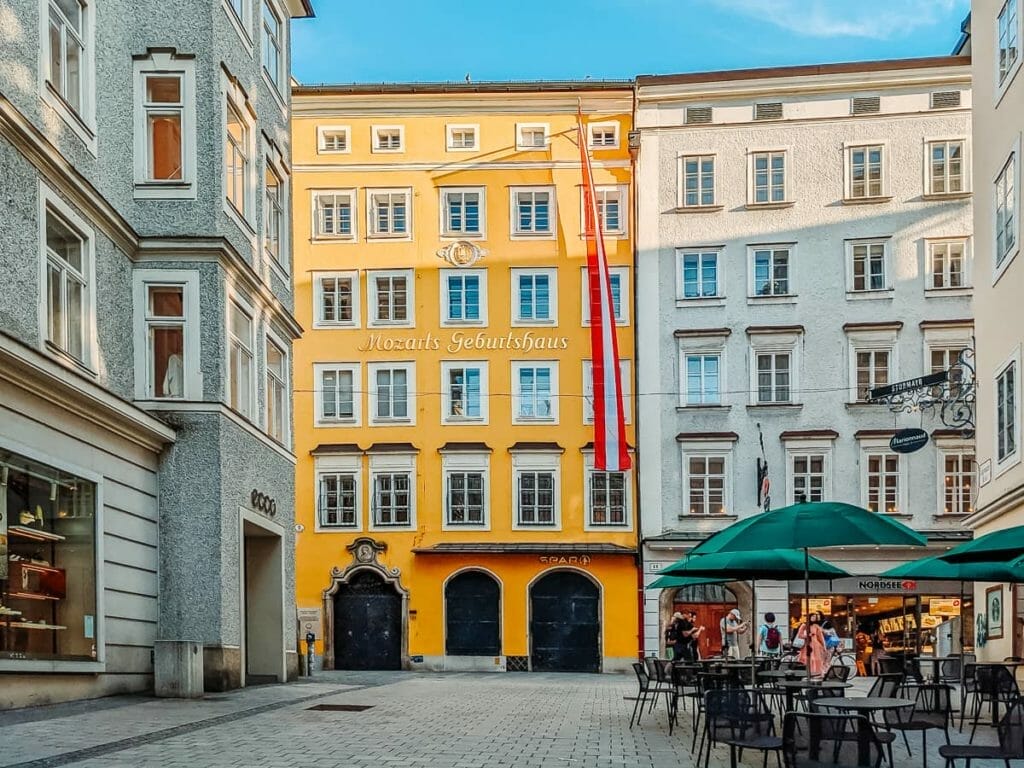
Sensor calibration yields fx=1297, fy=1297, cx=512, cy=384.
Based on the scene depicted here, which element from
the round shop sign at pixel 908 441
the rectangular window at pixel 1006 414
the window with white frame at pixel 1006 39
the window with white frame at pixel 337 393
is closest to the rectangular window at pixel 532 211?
the window with white frame at pixel 337 393

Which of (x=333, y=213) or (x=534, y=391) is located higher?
(x=333, y=213)

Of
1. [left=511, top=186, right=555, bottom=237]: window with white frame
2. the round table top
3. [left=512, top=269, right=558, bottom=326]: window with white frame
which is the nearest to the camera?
the round table top

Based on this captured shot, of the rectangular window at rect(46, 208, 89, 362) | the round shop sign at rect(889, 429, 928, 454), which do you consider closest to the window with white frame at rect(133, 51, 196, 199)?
the rectangular window at rect(46, 208, 89, 362)

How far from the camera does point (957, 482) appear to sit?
3847 centimetres

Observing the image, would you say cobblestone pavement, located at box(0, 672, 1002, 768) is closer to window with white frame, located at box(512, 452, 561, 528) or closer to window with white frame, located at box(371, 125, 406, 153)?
window with white frame, located at box(512, 452, 561, 528)

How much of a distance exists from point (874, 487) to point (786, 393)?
12.5 ft

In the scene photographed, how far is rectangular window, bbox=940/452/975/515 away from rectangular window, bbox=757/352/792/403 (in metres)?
5.03

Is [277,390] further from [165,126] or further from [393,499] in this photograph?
[393,499]

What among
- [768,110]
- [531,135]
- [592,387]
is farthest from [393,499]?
[768,110]

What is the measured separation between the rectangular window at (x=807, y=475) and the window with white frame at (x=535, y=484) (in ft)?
23.6

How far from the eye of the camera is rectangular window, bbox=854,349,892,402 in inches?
1538

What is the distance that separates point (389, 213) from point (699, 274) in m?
10.1

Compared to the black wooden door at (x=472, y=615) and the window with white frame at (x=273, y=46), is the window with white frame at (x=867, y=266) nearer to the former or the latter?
the black wooden door at (x=472, y=615)

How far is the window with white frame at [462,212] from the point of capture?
137 ft
